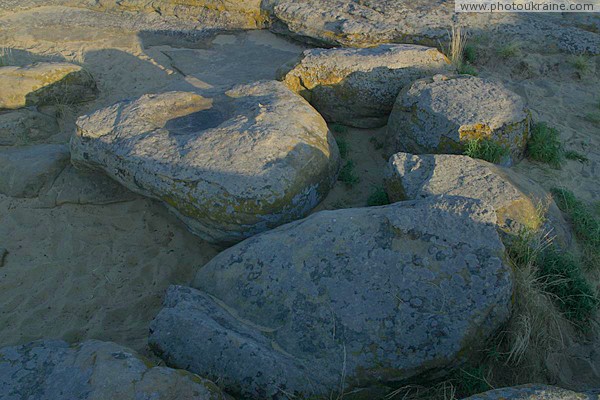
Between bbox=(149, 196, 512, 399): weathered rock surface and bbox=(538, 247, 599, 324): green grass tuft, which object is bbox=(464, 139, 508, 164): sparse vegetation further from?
bbox=(149, 196, 512, 399): weathered rock surface

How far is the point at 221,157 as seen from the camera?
14.1 ft

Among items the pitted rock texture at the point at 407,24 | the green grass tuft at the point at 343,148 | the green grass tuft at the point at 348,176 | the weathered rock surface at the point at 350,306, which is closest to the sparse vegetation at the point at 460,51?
the pitted rock texture at the point at 407,24

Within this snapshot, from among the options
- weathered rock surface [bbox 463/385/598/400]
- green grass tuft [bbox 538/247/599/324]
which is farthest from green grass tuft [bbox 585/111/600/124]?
weathered rock surface [bbox 463/385/598/400]

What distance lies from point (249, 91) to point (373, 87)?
57.7 inches

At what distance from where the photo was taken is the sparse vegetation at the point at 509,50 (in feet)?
22.6

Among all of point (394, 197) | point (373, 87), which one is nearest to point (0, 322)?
point (394, 197)

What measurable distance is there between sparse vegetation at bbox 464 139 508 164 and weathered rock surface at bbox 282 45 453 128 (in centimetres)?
129

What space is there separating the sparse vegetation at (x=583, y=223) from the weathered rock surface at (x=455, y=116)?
0.67 meters

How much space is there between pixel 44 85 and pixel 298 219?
4.26 metres

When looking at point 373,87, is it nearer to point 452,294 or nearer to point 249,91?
point 249,91

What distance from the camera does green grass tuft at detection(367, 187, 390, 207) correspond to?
489cm

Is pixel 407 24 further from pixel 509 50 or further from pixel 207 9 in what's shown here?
pixel 207 9

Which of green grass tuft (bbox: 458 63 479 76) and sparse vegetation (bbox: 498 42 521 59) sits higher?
sparse vegetation (bbox: 498 42 521 59)

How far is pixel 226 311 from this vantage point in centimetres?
348
